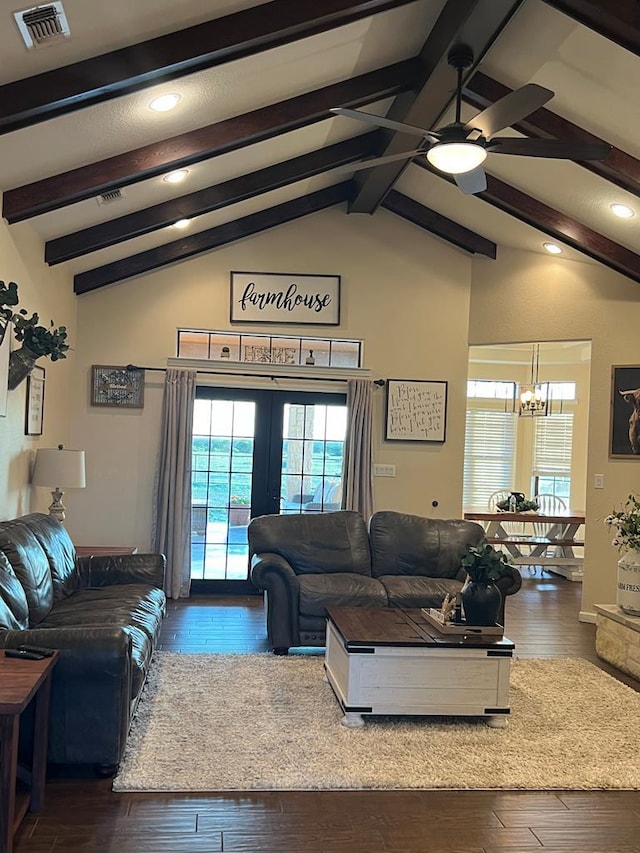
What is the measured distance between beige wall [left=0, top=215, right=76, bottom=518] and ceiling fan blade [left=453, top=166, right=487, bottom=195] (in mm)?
2738

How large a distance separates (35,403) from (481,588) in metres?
3.46

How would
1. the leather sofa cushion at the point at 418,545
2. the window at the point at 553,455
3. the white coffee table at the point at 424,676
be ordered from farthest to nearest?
the window at the point at 553,455
the leather sofa cushion at the point at 418,545
the white coffee table at the point at 424,676

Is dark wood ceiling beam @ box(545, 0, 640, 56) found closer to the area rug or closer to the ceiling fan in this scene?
the ceiling fan

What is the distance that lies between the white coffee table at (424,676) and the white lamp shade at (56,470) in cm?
250

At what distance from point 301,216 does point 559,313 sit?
264 cm

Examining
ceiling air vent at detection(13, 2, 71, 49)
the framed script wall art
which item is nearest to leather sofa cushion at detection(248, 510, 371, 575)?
the framed script wall art

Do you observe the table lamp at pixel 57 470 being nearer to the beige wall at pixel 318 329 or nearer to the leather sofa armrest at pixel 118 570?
the leather sofa armrest at pixel 118 570

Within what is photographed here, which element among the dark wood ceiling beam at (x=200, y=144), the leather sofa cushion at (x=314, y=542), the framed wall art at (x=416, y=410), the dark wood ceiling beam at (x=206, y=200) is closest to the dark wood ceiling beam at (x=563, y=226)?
the dark wood ceiling beam at (x=206, y=200)

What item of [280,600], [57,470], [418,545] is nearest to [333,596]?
[280,600]

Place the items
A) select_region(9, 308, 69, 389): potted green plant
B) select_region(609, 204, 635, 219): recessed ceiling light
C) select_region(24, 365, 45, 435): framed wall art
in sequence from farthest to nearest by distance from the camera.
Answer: select_region(609, 204, 635, 219): recessed ceiling light
select_region(24, 365, 45, 435): framed wall art
select_region(9, 308, 69, 389): potted green plant

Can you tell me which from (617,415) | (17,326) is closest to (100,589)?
(17,326)

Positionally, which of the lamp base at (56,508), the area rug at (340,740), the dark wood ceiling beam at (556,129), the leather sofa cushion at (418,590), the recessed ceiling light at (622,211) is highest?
the dark wood ceiling beam at (556,129)

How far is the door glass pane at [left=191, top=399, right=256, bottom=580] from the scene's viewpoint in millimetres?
7211

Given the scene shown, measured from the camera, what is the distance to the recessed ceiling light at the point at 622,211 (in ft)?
17.9
